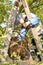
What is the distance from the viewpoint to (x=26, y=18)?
330 centimetres

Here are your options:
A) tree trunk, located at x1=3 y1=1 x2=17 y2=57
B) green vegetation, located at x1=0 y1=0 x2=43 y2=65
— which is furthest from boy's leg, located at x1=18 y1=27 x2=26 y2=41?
tree trunk, located at x1=3 y1=1 x2=17 y2=57

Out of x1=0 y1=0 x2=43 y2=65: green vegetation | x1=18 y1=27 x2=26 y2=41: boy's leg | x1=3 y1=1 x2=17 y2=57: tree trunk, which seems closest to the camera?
x1=3 y1=1 x2=17 y2=57: tree trunk

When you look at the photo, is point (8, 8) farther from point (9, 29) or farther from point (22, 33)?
point (9, 29)

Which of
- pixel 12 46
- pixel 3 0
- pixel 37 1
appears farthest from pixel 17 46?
pixel 37 1

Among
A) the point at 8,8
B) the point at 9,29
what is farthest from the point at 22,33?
the point at 8,8

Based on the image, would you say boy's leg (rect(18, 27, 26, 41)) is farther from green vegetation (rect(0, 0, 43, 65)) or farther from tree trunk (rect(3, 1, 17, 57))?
tree trunk (rect(3, 1, 17, 57))

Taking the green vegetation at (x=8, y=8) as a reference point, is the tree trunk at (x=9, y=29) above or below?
below

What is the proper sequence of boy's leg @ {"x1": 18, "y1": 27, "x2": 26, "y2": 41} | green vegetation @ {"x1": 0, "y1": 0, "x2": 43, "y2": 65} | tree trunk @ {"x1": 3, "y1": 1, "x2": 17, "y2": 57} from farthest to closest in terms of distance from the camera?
green vegetation @ {"x1": 0, "y1": 0, "x2": 43, "y2": 65} → boy's leg @ {"x1": 18, "y1": 27, "x2": 26, "y2": 41} → tree trunk @ {"x1": 3, "y1": 1, "x2": 17, "y2": 57}

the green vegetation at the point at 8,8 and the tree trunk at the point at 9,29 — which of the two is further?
the green vegetation at the point at 8,8

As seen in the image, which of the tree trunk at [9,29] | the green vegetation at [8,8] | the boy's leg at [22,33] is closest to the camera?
the tree trunk at [9,29]

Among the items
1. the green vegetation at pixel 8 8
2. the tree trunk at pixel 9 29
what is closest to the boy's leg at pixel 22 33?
the green vegetation at pixel 8 8

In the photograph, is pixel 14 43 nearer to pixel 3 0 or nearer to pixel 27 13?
pixel 27 13

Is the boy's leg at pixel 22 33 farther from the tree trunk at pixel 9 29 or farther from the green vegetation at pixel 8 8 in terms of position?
the tree trunk at pixel 9 29

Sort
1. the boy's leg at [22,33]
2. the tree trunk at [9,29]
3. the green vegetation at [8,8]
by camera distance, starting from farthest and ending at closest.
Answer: the green vegetation at [8,8], the boy's leg at [22,33], the tree trunk at [9,29]
